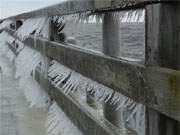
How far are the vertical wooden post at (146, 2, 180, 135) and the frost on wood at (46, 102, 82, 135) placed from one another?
57.4 inches

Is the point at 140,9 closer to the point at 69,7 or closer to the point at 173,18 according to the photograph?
the point at 173,18

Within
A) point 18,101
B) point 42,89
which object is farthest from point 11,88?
point 42,89

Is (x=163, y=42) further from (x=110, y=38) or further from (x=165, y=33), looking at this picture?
(x=110, y=38)

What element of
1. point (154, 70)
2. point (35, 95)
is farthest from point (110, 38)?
point (35, 95)

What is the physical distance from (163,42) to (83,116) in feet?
4.33

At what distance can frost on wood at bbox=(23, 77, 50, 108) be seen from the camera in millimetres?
4978

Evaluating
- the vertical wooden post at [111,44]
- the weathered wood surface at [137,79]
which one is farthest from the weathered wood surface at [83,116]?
the weathered wood surface at [137,79]

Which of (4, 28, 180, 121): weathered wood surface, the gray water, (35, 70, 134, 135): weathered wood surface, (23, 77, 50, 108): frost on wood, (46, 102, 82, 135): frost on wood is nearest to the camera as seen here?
(4, 28, 180, 121): weathered wood surface

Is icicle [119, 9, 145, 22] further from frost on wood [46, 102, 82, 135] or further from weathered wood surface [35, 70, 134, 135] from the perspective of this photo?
frost on wood [46, 102, 82, 135]

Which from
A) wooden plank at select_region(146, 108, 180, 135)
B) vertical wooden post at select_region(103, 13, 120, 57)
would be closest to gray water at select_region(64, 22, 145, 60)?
vertical wooden post at select_region(103, 13, 120, 57)

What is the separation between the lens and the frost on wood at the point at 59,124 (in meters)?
3.48

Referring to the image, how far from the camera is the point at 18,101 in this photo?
6422 millimetres

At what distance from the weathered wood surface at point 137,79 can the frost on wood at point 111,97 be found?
61 millimetres

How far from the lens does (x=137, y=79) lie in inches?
78.0
